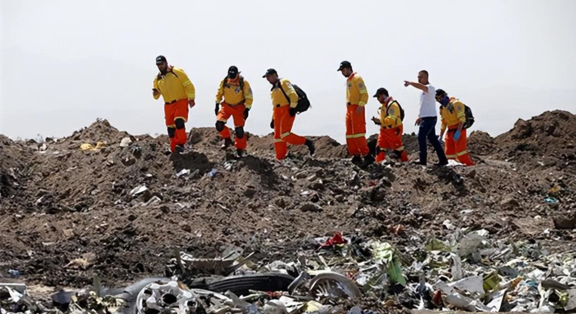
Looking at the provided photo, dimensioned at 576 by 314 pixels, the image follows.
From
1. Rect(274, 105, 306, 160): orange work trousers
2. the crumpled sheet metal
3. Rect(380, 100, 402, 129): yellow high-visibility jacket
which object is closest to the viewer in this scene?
the crumpled sheet metal

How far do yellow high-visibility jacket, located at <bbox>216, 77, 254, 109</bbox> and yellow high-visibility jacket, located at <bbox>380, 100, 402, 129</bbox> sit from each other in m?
2.35

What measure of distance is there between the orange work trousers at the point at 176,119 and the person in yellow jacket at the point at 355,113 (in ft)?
8.93

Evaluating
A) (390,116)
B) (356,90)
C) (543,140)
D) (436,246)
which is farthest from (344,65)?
(543,140)

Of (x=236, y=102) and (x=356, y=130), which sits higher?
(x=236, y=102)

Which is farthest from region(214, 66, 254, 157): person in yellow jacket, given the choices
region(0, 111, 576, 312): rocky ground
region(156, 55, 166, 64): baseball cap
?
region(156, 55, 166, 64): baseball cap

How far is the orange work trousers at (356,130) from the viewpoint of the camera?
15.9 meters

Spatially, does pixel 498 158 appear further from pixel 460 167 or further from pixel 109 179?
pixel 109 179

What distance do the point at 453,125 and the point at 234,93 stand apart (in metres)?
4.19

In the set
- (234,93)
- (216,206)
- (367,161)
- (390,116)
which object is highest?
(234,93)

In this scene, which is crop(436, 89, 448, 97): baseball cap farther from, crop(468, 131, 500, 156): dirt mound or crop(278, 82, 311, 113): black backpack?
crop(468, 131, 500, 156): dirt mound

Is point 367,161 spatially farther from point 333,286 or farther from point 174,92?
point 333,286

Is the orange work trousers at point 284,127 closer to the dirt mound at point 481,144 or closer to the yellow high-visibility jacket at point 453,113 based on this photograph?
the yellow high-visibility jacket at point 453,113

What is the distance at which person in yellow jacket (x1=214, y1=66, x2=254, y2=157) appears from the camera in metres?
16.0

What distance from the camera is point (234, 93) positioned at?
16.0 meters
